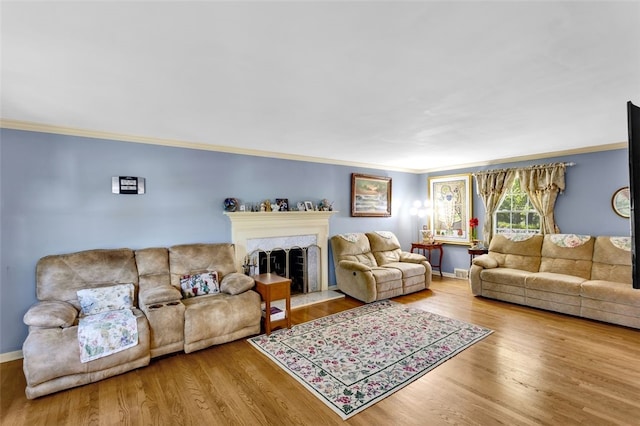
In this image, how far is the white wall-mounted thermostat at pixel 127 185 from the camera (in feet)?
11.4

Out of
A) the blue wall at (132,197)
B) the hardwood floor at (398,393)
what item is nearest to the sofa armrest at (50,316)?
the hardwood floor at (398,393)

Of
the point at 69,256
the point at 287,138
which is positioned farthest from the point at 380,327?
the point at 69,256

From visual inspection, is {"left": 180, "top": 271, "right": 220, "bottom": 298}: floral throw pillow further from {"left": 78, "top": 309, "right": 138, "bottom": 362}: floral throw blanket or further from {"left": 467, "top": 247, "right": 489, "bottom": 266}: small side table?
{"left": 467, "top": 247, "right": 489, "bottom": 266}: small side table

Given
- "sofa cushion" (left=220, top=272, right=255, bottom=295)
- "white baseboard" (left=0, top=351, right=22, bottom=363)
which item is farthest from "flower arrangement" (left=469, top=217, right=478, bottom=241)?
"white baseboard" (left=0, top=351, right=22, bottom=363)

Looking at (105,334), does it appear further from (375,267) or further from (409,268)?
(409,268)

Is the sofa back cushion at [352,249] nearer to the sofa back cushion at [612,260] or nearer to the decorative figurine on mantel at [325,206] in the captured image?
the decorative figurine on mantel at [325,206]

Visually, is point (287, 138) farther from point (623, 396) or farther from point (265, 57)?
point (623, 396)

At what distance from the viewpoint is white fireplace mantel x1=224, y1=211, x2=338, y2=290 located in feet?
14.3

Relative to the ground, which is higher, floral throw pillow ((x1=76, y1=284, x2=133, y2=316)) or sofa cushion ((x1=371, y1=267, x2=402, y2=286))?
floral throw pillow ((x1=76, y1=284, x2=133, y2=316))

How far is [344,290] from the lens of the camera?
5074 mm

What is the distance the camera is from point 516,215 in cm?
552

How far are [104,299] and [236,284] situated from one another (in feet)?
4.26

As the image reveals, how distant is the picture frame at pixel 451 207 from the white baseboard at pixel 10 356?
21.8ft

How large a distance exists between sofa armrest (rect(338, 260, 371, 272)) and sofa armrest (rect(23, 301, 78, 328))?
11.3 ft
